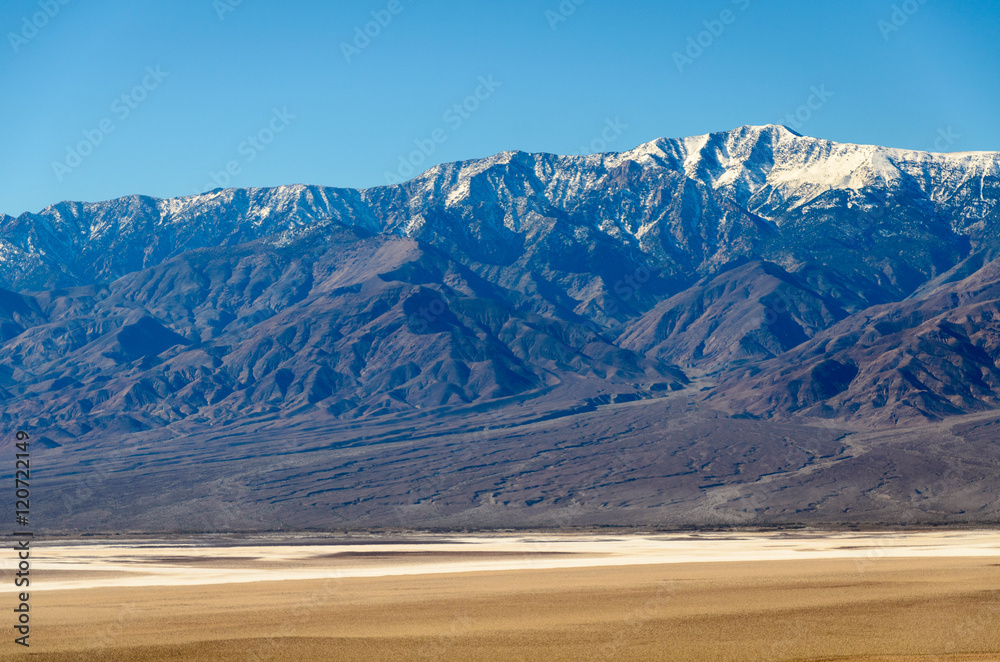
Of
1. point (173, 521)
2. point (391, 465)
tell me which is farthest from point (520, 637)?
point (391, 465)

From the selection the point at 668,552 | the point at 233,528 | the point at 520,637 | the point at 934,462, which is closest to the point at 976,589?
the point at 520,637

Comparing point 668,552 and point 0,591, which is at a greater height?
point 0,591

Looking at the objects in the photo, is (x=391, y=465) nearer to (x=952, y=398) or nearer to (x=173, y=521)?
(x=173, y=521)

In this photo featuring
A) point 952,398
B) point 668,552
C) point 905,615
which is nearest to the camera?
point 905,615

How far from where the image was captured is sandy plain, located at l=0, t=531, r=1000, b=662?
126 feet

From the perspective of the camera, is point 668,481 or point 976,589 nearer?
point 976,589

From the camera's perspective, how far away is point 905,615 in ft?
141

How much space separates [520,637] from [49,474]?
173 meters

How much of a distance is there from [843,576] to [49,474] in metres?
172

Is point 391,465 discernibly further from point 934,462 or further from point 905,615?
point 905,615

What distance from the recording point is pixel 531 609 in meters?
46.2

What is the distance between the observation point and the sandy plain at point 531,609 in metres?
38.4

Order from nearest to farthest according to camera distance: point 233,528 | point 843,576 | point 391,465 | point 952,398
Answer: point 843,576 < point 233,528 < point 391,465 < point 952,398

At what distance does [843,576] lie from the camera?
54.6 m
